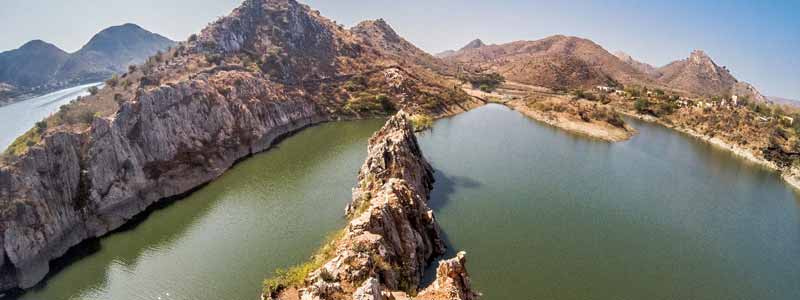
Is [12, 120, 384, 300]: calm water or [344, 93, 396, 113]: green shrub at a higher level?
[344, 93, 396, 113]: green shrub

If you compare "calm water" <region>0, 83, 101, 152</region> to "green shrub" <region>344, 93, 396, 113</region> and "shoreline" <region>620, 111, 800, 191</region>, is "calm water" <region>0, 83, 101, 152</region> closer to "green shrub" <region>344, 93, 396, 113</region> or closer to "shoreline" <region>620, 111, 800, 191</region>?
"green shrub" <region>344, 93, 396, 113</region>

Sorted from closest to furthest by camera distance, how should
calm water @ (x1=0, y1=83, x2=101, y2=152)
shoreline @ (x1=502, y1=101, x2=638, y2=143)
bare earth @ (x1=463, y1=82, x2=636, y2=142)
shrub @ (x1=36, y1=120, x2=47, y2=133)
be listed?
shrub @ (x1=36, y1=120, x2=47, y2=133), calm water @ (x1=0, y1=83, x2=101, y2=152), shoreline @ (x1=502, y1=101, x2=638, y2=143), bare earth @ (x1=463, y1=82, x2=636, y2=142)

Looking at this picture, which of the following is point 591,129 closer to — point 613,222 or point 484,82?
point 613,222

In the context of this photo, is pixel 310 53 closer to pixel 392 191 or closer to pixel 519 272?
pixel 392 191

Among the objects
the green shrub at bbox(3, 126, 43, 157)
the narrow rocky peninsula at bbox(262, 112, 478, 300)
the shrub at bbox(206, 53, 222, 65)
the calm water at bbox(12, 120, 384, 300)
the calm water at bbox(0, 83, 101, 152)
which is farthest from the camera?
the shrub at bbox(206, 53, 222, 65)

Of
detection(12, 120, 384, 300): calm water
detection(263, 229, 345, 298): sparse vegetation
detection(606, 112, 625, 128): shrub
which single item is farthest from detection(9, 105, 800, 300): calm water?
detection(606, 112, 625, 128): shrub

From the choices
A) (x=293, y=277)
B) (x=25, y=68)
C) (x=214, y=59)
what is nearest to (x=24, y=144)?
(x=293, y=277)

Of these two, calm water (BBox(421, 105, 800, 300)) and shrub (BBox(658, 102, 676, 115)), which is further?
shrub (BBox(658, 102, 676, 115))
